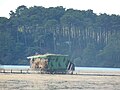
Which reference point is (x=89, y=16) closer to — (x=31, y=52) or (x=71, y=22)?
(x=71, y=22)

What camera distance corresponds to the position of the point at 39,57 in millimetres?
79875

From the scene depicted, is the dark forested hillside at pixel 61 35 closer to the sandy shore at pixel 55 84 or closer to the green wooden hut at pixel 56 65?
the green wooden hut at pixel 56 65

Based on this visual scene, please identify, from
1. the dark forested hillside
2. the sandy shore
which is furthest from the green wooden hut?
the dark forested hillside

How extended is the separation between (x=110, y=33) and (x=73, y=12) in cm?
1163

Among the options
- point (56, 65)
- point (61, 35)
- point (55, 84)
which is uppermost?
point (61, 35)

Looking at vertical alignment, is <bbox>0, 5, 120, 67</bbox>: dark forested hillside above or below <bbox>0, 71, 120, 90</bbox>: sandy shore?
above

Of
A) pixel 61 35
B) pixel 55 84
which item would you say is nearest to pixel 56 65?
pixel 55 84

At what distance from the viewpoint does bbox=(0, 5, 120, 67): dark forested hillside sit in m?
133

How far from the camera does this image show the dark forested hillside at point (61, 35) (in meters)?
133

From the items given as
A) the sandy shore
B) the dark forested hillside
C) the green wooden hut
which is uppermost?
the dark forested hillside

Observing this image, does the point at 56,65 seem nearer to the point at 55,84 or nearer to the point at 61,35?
the point at 55,84

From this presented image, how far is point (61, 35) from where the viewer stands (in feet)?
481

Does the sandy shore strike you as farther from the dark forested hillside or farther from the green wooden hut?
the dark forested hillside

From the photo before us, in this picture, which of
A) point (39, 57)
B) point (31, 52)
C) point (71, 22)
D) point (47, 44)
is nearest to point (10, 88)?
point (39, 57)
